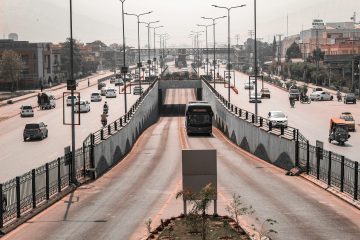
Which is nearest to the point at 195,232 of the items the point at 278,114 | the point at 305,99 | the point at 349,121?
the point at 349,121

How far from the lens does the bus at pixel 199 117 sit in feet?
220

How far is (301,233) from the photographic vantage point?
20469mm

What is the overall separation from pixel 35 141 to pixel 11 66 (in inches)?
3137

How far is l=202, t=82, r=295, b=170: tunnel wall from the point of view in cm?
3872

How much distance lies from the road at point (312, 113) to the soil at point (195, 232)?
89.9ft

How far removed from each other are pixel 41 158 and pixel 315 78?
410 ft

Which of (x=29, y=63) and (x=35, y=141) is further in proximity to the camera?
(x=29, y=63)

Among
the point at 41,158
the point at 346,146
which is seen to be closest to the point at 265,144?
the point at 346,146

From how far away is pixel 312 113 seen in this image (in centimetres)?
9288

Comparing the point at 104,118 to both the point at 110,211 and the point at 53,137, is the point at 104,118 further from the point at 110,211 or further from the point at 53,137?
the point at 110,211

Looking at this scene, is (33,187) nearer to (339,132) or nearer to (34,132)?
(339,132)

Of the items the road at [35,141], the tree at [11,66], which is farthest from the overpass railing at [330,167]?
the tree at [11,66]

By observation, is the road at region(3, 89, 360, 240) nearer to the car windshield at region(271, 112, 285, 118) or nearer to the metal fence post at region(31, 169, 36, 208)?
the metal fence post at region(31, 169, 36, 208)

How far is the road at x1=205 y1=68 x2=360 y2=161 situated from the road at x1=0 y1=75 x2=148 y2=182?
20109mm
